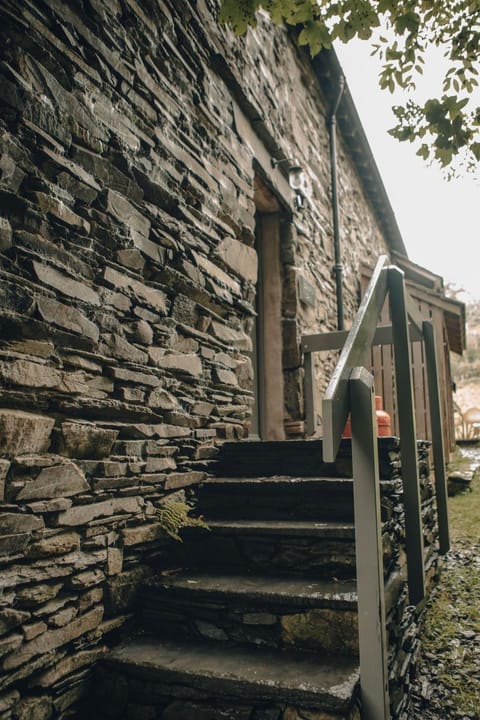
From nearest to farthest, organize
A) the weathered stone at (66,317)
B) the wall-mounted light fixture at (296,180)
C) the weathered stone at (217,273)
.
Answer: the weathered stone at (66,317) → the weathered stone at (217,273) → the wall-mounted light fixture at (296,180)

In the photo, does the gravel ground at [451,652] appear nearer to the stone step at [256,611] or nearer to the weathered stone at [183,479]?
the stone step at [256,611]

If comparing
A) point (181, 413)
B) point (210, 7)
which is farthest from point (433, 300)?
point (181, 413)

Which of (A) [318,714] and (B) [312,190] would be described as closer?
(A) [318,714]

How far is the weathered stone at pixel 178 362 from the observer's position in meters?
2.44

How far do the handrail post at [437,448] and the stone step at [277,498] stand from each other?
137cm

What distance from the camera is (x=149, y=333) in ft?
7.85

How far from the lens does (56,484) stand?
180cm

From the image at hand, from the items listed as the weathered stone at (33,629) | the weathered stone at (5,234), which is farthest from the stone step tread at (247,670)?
the weathered stone at (5,234)

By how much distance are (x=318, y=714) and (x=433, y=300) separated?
5981 millimetres

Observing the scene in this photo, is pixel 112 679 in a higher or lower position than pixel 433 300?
lower

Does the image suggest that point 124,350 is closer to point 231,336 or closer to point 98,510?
point 98,510

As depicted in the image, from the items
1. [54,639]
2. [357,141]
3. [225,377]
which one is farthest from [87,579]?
[357,141]

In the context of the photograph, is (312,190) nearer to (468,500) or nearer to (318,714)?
(468,500)

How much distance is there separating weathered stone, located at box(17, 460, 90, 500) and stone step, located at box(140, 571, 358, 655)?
601 mm
